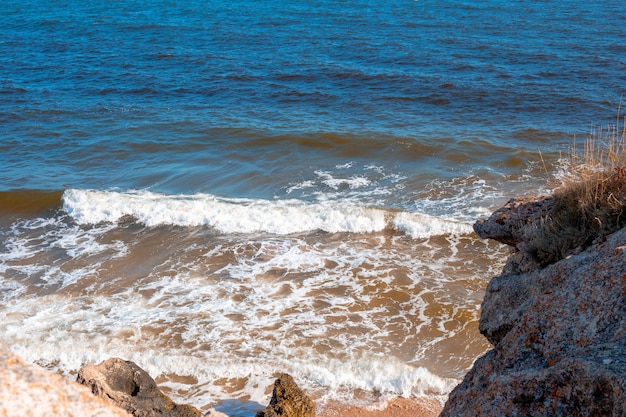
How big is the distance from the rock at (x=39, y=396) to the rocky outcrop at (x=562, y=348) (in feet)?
6.86

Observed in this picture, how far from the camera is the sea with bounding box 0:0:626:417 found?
9.32m

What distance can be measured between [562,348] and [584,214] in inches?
66.4

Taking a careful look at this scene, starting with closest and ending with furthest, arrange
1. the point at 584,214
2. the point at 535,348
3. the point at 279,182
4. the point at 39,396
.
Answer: the point at 39,396 → the point at 535,348 → the point at 584,214 → the point at 279,182

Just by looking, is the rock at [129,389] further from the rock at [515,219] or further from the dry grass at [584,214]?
the dry grass at [584,214]

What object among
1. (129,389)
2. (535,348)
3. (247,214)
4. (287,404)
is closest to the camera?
(535,348)

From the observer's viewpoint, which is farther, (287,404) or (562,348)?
(287,404)

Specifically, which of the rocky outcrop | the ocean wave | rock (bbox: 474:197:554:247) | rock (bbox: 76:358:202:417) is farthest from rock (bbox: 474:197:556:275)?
the ocean wave

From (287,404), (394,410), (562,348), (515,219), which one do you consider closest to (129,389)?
(287,404)

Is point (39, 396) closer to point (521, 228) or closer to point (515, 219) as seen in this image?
point (521, 228)

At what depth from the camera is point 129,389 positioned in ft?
22.1

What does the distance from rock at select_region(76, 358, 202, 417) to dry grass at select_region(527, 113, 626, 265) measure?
380cm

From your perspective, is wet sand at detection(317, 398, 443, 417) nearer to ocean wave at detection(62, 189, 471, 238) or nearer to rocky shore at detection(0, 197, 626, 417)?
rocky shore at detection(0, 197, 626, 417)

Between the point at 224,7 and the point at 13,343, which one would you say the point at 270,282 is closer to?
the point at 13,343

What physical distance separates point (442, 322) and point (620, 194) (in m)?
5.22
